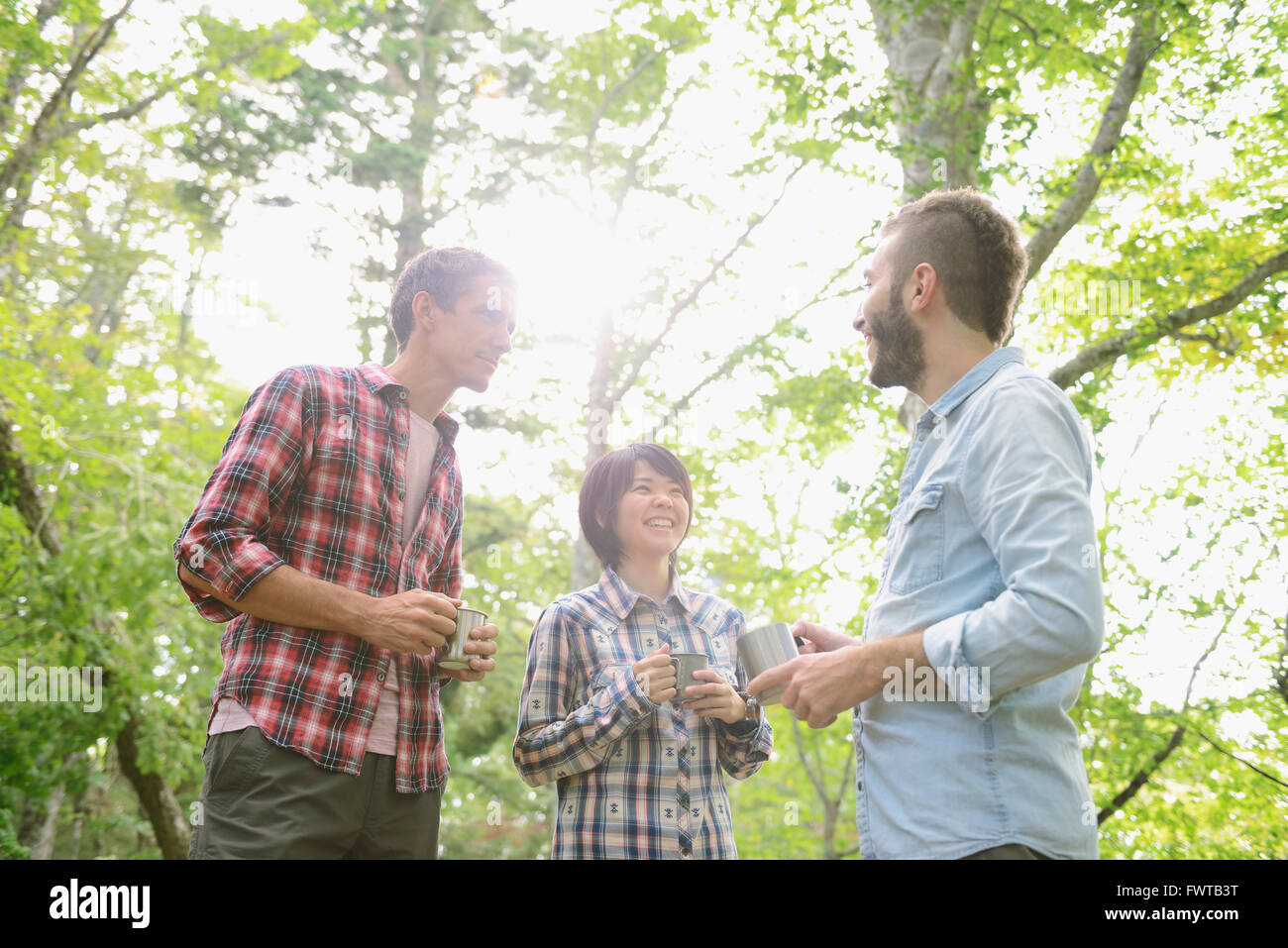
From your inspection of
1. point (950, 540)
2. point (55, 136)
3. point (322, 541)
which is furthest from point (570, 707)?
point (55, 136)

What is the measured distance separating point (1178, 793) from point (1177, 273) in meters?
4.92

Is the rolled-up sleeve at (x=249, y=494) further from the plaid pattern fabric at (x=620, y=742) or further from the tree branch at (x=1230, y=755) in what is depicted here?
the tree branch at (x=1230, y=755)

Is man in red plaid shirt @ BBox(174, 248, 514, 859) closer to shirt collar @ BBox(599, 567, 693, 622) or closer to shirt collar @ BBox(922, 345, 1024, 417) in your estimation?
shirt collar @ BBox(599, 567, 693, 622)

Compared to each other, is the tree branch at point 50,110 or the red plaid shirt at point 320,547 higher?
the tree branch at point 50,110

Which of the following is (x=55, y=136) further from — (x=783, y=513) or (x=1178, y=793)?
(x=1178, y=793)

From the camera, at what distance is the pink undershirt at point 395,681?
Answer: 2.15m

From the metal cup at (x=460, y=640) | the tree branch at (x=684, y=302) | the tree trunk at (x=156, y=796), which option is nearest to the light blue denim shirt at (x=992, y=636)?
the metal cup at (x=460, y=640)

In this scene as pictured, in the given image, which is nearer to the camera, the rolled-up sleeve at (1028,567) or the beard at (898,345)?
the rolled-up sleeve at (1028,567)

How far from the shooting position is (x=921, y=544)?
1.92m

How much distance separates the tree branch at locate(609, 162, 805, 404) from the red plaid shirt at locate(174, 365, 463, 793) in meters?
8.91

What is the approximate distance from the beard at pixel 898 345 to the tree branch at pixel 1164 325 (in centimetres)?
440

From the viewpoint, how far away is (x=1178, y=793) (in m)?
8.58
